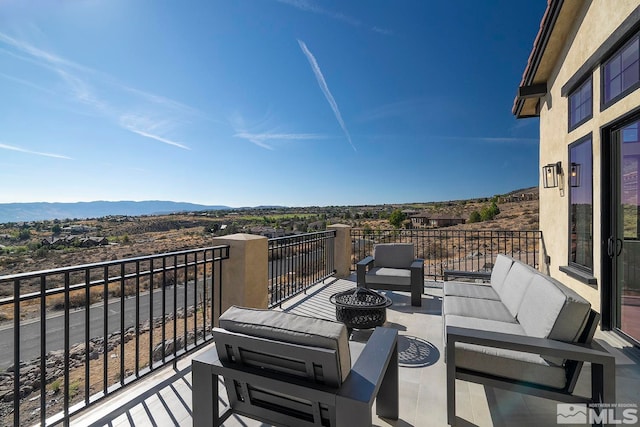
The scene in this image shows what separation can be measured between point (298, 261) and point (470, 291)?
303cm

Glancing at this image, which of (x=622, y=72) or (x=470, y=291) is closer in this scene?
(x=622, y=72)

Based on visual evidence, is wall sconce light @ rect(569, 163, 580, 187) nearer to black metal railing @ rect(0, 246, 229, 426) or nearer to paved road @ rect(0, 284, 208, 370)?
black metal railing @ rect(0, 246, 229, 426)

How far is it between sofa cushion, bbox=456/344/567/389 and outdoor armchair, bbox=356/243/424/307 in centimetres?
251

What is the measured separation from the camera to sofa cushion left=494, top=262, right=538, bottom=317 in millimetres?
2578

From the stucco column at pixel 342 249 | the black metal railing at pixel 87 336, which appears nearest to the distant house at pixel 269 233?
the black metal railing at pixel 87 336

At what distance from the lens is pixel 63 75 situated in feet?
31.3

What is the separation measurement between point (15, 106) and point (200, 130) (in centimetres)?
638

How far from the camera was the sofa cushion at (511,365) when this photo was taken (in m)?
1.78

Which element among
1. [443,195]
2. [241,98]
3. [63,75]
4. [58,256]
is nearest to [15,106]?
[63,75]

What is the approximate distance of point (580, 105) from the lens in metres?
4.17

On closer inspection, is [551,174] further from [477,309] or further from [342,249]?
[342,249]

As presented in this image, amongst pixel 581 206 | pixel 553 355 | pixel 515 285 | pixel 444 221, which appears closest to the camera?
pixel 553 355

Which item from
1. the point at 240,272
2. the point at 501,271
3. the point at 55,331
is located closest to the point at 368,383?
the point at 240,272

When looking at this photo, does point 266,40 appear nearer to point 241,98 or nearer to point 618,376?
point 241,98
